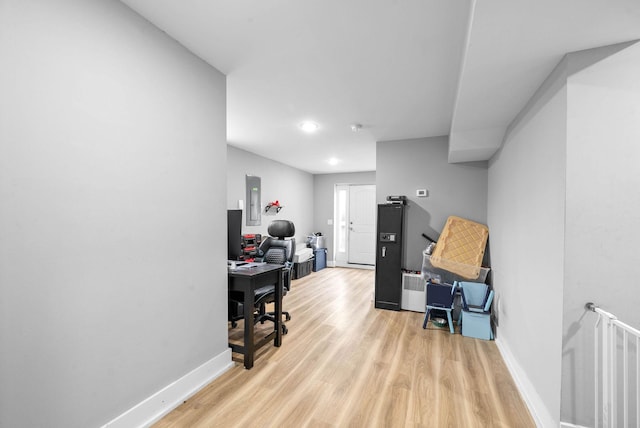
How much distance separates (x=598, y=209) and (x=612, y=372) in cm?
84

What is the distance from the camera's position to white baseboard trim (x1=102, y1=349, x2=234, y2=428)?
1.61 meters

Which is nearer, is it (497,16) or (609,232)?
(497,16)

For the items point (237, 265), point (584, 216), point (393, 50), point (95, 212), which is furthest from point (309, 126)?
point (584, 216)

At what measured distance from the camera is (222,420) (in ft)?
5.79

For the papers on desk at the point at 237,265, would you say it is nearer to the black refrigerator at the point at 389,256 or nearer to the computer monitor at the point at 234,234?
the computer monitor at the point at 234,234

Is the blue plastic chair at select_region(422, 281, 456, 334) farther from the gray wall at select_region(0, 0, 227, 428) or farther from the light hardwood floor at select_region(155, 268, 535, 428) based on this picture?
the gray wall at select_region(0, 0, 227, 428)

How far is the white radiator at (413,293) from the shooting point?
3.87m

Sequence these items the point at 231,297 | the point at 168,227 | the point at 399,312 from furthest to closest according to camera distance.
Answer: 1. the point at 399,312
2. the point at 231,297
3. the point at 168,227

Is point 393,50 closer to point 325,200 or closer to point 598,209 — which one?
point 598,209

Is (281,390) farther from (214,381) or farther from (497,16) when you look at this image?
(497,16)

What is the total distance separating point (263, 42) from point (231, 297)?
234cm

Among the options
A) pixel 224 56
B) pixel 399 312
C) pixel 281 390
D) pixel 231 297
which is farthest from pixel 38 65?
pixel 399 312

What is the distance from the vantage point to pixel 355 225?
7152 millimetres

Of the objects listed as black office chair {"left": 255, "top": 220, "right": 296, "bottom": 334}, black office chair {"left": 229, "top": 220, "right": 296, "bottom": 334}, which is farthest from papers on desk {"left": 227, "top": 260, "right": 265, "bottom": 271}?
black office chair {"left": 255, "top": 220, "right": 296, "bottom": 334}
